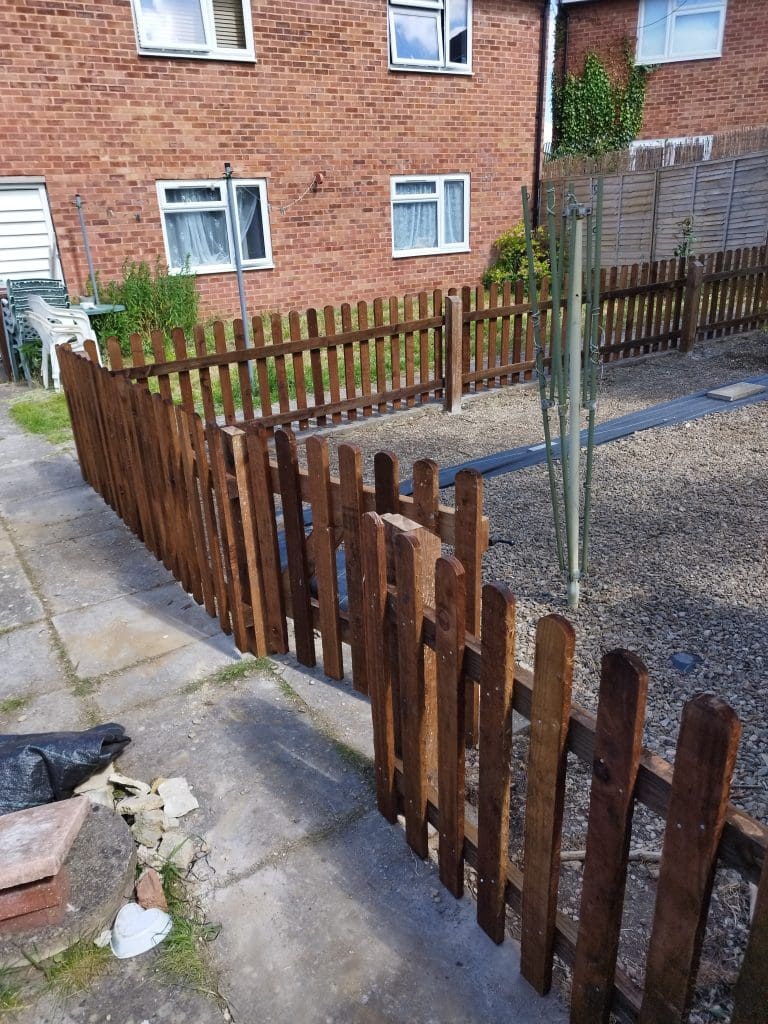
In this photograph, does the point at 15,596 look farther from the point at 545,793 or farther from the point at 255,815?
the point at 545,793

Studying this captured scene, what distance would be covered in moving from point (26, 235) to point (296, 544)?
9.18m

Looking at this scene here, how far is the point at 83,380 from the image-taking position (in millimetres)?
4805

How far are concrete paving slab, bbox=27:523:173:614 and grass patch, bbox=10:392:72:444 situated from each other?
2.50 meters

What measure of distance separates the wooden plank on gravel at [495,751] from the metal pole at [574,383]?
1760 millimetres

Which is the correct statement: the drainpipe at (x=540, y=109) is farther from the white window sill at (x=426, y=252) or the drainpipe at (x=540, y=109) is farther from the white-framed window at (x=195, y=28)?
the white-framed window at (x=195, y=28)

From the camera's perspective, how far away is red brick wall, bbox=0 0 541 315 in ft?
31.7

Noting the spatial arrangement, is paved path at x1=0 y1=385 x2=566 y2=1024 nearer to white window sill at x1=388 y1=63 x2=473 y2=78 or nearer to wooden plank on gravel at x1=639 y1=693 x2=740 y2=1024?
wooden plank on gravel at x1=639 y1=693 x2=740 y2=1024

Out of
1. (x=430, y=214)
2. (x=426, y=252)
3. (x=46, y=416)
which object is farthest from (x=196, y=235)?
(x=46, y=416)

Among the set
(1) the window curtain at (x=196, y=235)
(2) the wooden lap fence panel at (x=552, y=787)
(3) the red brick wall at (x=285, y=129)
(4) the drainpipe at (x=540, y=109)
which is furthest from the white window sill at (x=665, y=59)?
(2) the wooden lap fence panel at (x=552, y=787)

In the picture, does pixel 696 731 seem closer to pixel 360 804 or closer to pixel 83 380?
pixel 360 804

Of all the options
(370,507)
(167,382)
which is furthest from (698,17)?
(370,507)

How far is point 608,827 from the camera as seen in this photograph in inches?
55.3

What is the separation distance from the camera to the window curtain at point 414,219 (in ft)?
43.0

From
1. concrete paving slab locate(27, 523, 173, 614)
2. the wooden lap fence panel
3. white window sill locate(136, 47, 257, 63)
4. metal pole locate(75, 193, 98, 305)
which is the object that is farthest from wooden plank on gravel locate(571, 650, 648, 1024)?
white window sill locate(136, 47, 257, 63)
